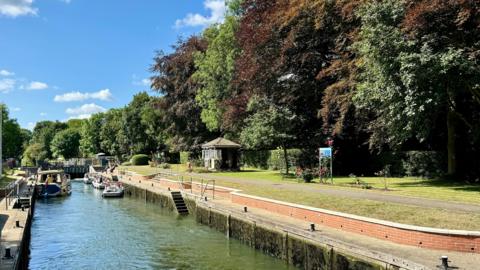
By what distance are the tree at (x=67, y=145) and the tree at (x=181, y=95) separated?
229ft

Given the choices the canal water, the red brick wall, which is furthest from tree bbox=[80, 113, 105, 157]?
the red brick wall

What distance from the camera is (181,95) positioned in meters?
62.8

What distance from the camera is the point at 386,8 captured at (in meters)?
22.9

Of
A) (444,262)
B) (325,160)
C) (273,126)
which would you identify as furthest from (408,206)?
(273,126)

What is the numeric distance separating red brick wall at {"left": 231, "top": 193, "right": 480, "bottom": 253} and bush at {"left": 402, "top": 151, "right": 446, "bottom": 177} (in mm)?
14991

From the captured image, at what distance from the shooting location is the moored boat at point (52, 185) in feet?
145

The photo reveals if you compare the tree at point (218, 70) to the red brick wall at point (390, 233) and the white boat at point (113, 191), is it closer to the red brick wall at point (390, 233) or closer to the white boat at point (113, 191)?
the white boat at point (113, 191)

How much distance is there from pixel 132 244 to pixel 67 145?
115m

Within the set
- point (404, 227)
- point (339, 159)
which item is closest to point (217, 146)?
point (339, 159)

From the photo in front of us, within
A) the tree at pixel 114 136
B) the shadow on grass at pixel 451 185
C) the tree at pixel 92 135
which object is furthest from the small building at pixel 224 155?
the tree at pixel 92 135

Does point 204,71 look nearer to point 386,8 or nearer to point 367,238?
point 386,8

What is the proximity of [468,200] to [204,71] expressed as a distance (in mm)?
38784

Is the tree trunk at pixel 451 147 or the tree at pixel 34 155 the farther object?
the tree at pixel 34 155

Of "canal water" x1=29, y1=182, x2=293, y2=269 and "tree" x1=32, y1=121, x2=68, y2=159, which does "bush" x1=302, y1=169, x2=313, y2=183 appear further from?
"tree" x1=32, y1=121, x2=68, y2=159
